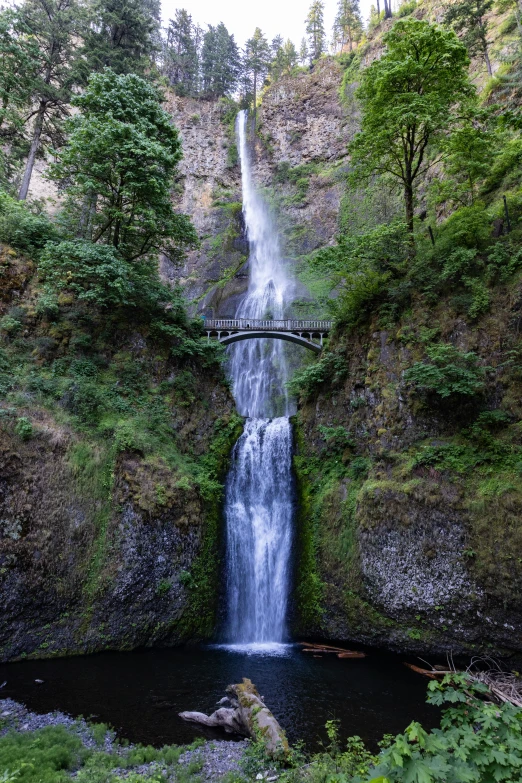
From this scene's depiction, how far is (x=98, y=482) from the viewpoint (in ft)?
40.9

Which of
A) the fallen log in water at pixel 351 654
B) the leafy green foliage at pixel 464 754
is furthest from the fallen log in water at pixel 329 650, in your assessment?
the leafy green foliage at pixel 464 754

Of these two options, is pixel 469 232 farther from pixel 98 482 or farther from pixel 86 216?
pixel 86 216

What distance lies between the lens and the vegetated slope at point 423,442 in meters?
10.1

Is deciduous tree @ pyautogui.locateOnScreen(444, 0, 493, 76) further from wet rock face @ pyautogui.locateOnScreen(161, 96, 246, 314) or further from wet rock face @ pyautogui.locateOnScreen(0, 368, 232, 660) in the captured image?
wet rock face @ pyautogui.locateOnScreen(0, 368, 232, 660)

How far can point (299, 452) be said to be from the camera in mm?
16375

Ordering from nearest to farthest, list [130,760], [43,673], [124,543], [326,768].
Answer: [326,768] → [130,760] → [43,673] → [124,543]

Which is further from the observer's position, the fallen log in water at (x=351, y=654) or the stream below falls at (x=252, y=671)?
the fallen log in water at (x=351, y=654)

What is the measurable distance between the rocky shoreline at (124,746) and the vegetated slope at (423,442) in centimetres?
588

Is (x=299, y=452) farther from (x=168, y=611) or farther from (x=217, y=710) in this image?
(x=217, y=710)

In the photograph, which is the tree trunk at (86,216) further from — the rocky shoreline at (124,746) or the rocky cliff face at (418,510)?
the rocky shoreline at (124,746)

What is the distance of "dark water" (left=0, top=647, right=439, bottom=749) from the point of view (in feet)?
24.8

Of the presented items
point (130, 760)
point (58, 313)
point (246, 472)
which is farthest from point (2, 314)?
point (130, 760)

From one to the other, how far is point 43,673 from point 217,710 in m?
4.55

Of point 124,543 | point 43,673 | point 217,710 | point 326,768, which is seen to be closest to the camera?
point 326,768
